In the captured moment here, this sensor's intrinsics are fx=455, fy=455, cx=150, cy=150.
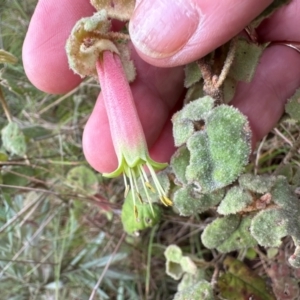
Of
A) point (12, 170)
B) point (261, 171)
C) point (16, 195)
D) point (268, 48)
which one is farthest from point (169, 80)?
point (16, 195)

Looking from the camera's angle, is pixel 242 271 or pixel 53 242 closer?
pixel 242 271

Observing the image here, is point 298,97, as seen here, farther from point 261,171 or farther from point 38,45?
point 38,45

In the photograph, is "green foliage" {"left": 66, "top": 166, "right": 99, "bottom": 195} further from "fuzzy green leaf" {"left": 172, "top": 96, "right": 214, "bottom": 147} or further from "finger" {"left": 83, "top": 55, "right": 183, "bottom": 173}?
"fuzzy green leaf" {"left": 172, "top": 96, "right": 214, "bottom": 147}

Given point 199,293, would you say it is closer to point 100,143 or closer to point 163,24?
point 100,143

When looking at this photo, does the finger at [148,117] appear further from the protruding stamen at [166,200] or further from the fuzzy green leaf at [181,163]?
the protruding stamen at [166,200]

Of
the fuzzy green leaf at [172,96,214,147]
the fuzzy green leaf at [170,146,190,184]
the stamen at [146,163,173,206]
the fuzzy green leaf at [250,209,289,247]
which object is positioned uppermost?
the fuzzy green leaf at [172,96,214,147]

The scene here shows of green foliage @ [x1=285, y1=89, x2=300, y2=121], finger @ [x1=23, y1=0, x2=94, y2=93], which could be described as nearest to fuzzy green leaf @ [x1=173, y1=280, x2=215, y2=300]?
green foliage @ [x1=285, y1=89, x2=300, y2=121]

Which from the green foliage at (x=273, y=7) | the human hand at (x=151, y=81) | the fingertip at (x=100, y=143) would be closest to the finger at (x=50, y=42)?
the human hand at (x=151, y=81)
